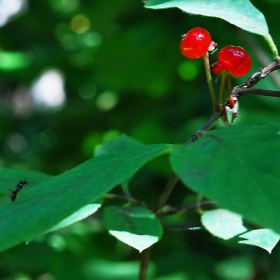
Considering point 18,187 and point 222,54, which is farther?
point 18,187

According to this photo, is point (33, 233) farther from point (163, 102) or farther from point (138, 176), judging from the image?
point (163, 102)

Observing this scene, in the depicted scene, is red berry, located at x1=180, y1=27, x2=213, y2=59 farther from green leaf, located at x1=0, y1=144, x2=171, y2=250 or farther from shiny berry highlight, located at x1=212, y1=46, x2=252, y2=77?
green leaf, located at x1=0, y1=144, x2=171, y2=250

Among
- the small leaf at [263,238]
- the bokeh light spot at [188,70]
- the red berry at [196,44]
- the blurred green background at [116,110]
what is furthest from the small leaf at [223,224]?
the bokeh light spot at [188,70]

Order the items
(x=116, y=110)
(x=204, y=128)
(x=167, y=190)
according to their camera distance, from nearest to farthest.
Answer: (x=204, y=128) < (x=167, y=190) < (x=116, y=110)

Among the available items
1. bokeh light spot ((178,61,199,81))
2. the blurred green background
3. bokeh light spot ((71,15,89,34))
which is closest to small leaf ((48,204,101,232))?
the blurred green background

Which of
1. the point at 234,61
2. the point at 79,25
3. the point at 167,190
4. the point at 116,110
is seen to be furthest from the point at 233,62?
the point at 79,25

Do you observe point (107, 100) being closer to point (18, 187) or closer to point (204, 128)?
point (18, 187)
